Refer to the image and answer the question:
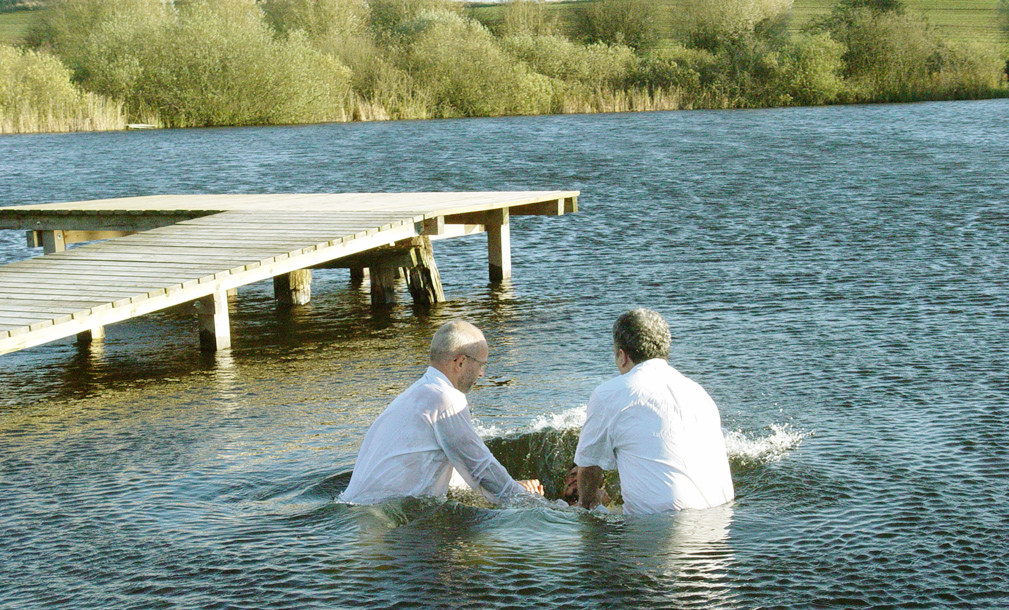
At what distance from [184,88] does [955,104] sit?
38.2 meters

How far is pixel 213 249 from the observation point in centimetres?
1176

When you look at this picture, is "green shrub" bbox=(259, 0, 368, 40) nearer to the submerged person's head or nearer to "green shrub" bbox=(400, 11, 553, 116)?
"green shrub" bbox=(400, 11, 553, 116)

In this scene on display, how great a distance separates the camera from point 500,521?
6.07 meters

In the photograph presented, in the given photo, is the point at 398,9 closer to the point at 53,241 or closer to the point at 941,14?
the point at 941,14

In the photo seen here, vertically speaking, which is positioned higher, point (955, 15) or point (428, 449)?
point (955, 15)

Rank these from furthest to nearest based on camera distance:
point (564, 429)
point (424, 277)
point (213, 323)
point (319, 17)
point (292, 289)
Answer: point (319, 17), point (292, 289), point (424, 277), point (213, 323), point (564, 429)

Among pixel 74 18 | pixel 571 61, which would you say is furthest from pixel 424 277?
pixel 74 18

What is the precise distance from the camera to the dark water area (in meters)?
5.49

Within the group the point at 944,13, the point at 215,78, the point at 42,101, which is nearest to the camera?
the point at 42,101

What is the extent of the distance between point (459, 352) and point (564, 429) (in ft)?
8.36

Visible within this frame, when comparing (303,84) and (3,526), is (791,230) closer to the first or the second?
(3,526)

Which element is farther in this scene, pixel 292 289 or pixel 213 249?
pixel 292 289

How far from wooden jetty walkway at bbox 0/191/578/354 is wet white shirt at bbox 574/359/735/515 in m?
5.43

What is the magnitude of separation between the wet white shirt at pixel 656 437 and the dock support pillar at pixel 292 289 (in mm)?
9257
